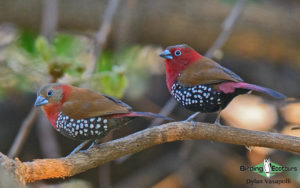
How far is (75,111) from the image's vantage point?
3.49m

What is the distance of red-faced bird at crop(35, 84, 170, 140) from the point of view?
11.1 ft

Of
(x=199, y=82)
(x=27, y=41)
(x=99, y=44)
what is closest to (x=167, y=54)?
(x=199, y=82)

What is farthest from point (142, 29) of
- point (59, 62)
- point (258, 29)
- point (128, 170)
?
point (59, 62)

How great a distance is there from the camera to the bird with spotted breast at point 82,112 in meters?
3.38

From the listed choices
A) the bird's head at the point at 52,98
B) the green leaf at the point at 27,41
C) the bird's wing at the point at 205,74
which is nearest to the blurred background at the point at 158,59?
the green leaf at the point at 27,41

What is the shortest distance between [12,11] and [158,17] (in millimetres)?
1994

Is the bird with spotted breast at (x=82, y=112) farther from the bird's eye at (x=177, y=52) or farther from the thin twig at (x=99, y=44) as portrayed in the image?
the thin twig at (x=99, y=44)

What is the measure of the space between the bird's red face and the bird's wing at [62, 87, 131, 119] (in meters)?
0.44

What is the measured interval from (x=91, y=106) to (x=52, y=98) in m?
0.37

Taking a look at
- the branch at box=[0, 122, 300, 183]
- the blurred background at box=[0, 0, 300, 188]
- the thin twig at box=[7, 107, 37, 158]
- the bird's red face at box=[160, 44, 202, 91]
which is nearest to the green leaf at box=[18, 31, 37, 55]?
the blurred background at box=[0, 0, 300, 188]

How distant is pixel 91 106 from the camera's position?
3.46 meters

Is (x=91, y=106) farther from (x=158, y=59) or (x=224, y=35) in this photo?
(x=158, y=59)

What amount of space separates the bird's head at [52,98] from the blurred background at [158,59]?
2275 millimetres

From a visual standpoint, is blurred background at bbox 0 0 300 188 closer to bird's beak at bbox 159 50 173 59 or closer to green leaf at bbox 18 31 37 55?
green leaf at bbox 18 31 37 55
